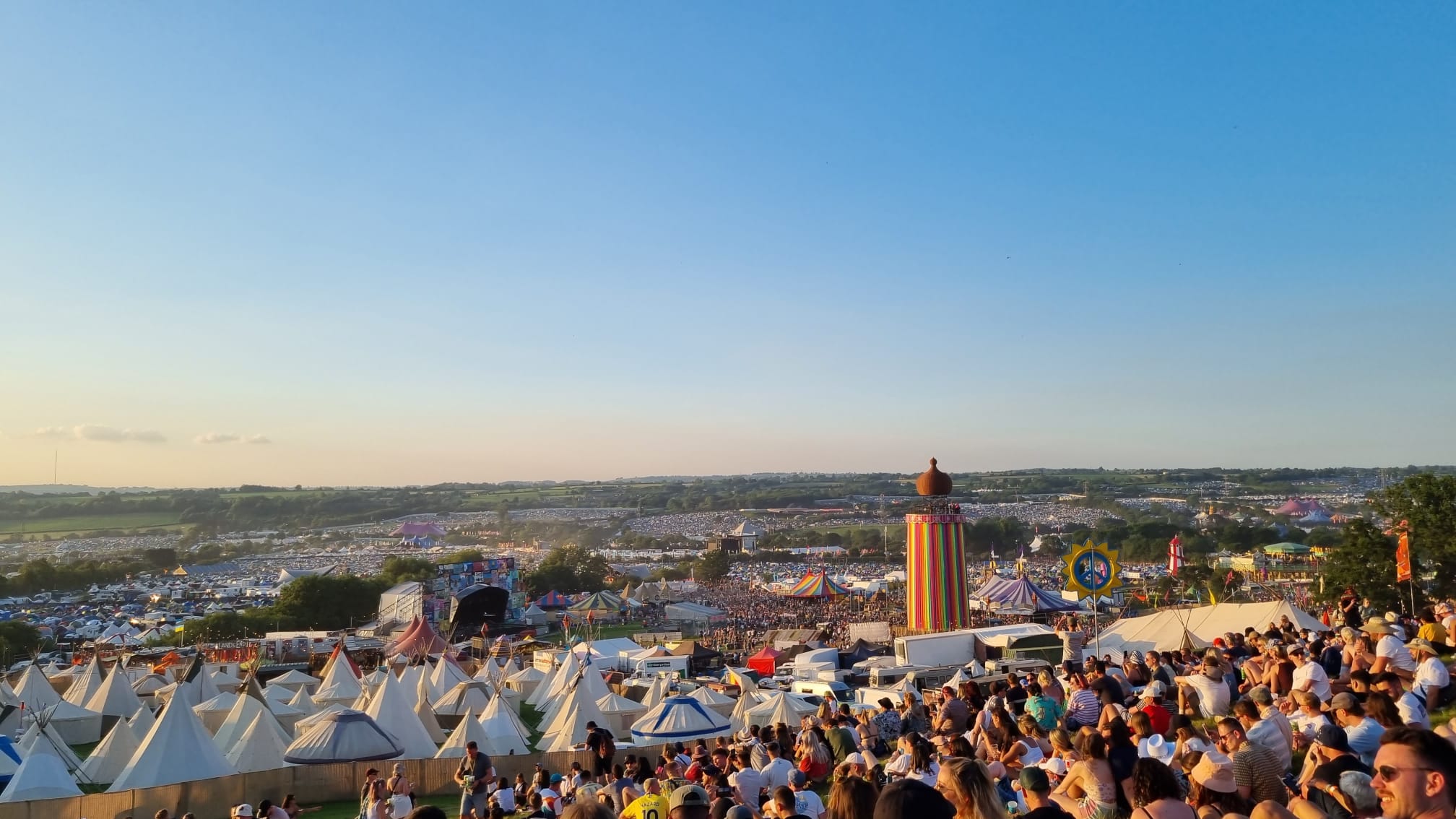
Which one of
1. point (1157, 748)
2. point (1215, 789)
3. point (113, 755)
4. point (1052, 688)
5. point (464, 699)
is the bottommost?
point (464, 699)

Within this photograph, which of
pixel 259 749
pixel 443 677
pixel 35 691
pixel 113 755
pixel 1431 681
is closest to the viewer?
pixel 1431 681

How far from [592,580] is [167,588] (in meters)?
39.6

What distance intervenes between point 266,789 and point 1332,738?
16.0 metres

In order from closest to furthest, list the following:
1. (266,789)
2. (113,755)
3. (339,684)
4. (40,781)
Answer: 1. (40,781)
2. (266,789)
3. (113,755)
4. (339,684)

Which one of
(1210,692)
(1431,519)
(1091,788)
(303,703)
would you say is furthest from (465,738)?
(1431,519)

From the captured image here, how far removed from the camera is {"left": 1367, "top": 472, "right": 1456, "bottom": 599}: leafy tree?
31.1 m

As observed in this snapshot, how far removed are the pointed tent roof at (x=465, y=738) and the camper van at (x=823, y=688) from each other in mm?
8725

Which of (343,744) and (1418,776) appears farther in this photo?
(343,744)

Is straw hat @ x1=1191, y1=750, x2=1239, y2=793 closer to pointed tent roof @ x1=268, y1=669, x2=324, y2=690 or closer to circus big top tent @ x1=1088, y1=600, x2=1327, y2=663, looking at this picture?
circus big top tent @ x1=1088, y1=600, x2=1327, y2=663

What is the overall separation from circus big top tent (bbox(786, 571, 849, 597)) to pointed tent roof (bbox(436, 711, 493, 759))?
41384 mm

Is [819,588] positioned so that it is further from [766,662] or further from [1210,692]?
[1210,692]

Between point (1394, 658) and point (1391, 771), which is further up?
point (1391, 771)

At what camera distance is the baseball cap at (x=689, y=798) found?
4.88 metres

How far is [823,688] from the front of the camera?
2592 cm
